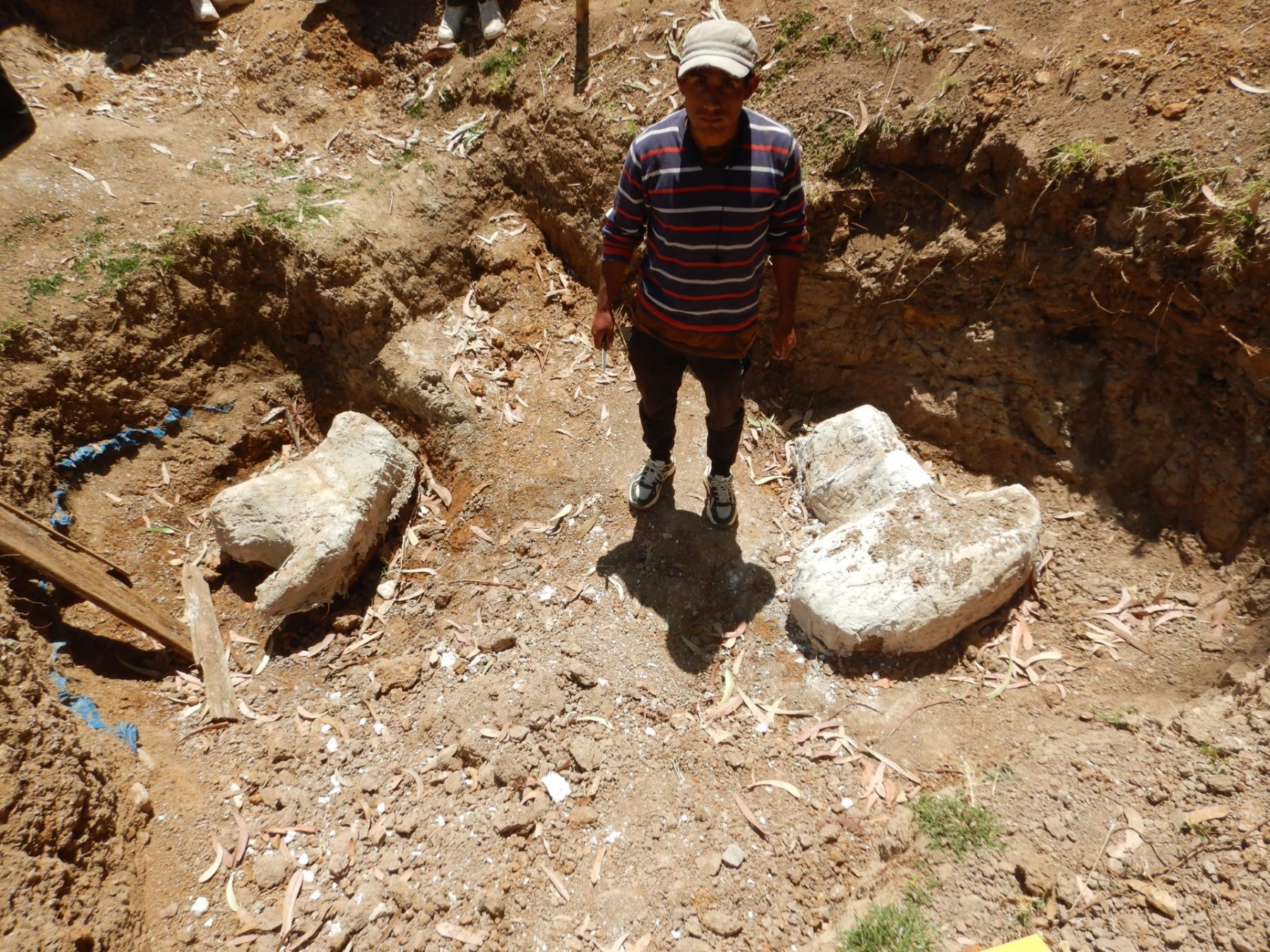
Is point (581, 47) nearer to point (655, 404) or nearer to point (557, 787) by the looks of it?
point (655, 404)

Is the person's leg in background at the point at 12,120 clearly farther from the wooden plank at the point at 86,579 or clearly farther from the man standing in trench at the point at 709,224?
the man standing in trench at the point at 709,224

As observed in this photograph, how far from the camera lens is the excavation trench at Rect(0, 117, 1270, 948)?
324 cm

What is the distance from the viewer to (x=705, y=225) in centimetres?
266

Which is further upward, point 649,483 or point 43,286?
point 43,286

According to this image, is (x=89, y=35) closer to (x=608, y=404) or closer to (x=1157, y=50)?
(x=608, y=404)

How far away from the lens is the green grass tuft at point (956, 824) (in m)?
2.70

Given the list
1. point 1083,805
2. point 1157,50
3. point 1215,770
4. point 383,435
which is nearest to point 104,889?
point 383,435

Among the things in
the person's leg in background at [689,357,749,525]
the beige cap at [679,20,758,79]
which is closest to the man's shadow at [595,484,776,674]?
the person's leg in background at [689,357,749,525]

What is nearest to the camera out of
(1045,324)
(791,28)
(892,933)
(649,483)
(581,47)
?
(892,933)

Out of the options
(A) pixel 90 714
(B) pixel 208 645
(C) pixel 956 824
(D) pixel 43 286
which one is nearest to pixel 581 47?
(D) pixel 43 286

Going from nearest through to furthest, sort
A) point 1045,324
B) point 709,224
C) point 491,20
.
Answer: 1. point 709,224
2. point 1045,324
3. point 491,20

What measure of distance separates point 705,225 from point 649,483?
5.86ft

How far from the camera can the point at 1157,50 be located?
11.2 feet

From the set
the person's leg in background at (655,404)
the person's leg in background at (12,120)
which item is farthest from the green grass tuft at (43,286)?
the person's leg in background at (655,404)
